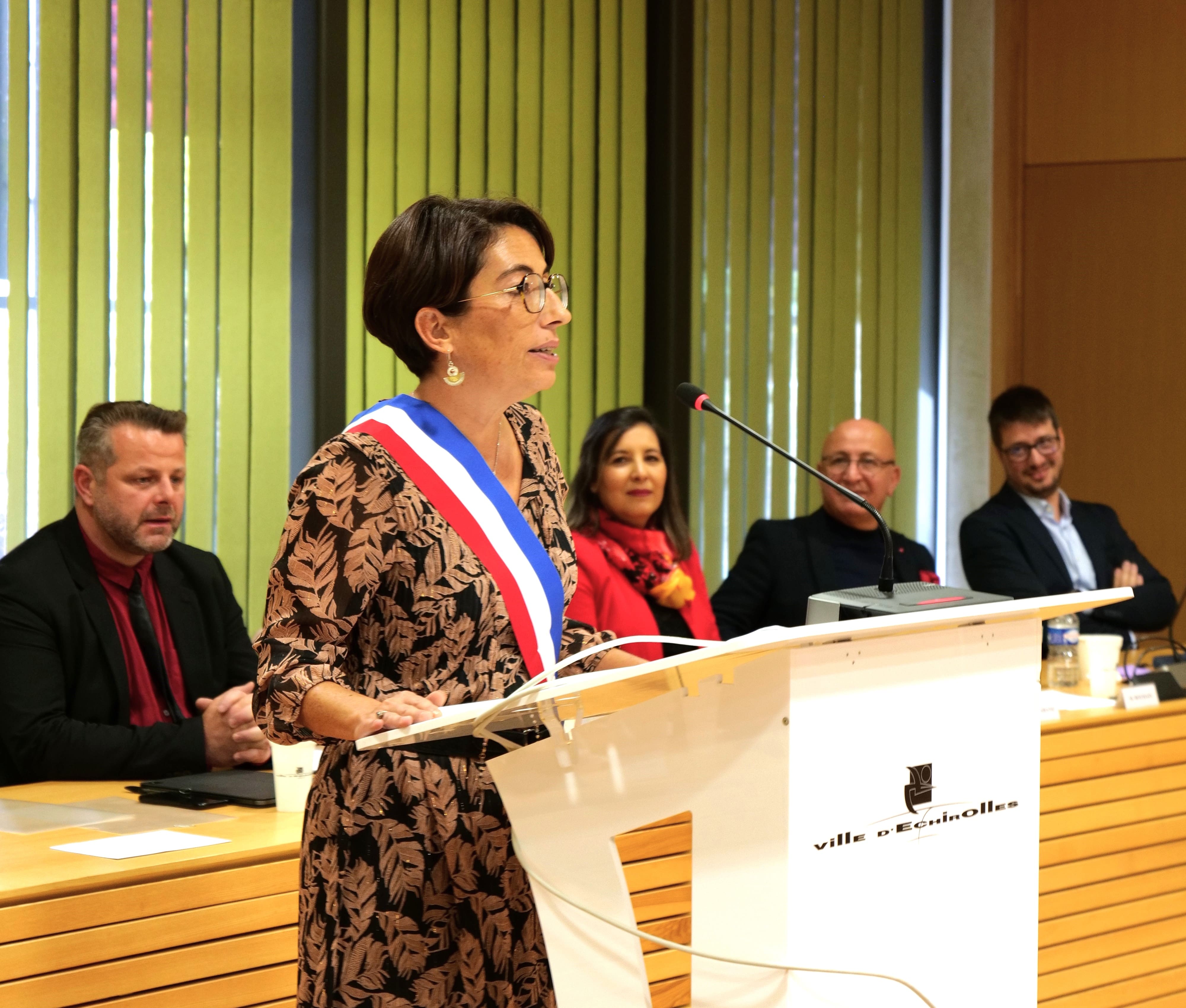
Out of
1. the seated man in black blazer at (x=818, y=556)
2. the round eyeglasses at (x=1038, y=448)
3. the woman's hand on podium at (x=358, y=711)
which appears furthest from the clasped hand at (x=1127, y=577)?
the woman's hand on podium at (x=358, y=711)

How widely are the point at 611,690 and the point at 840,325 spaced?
4.23 metres

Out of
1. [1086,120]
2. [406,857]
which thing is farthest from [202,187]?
[1086,120]

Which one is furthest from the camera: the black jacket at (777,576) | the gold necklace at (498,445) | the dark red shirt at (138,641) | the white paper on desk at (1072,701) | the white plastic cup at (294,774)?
the black jacket at (777,576)

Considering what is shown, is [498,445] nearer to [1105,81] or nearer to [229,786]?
[229,786]

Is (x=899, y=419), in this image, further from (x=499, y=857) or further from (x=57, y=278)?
(x=499, y=857)

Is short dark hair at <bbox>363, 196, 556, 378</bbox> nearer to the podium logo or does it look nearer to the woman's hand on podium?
the woman's hand on podium

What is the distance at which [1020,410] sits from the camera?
4.30 metres

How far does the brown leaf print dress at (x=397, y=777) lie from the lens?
1.40 meters

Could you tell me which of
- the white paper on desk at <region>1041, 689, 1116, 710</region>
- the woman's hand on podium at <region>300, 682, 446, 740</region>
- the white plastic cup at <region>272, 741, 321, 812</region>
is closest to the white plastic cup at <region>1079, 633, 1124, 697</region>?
the white paper on desk at <region>1041, 689, 1116, 710</region>

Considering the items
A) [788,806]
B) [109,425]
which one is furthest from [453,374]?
[109,425]

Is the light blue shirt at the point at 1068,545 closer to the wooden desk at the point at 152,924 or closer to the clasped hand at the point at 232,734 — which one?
the clasped hand at the point at 232,734

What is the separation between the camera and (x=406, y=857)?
1.42m

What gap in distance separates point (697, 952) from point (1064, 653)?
254 cm

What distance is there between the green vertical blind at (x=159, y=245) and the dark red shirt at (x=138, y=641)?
0.78 meters
